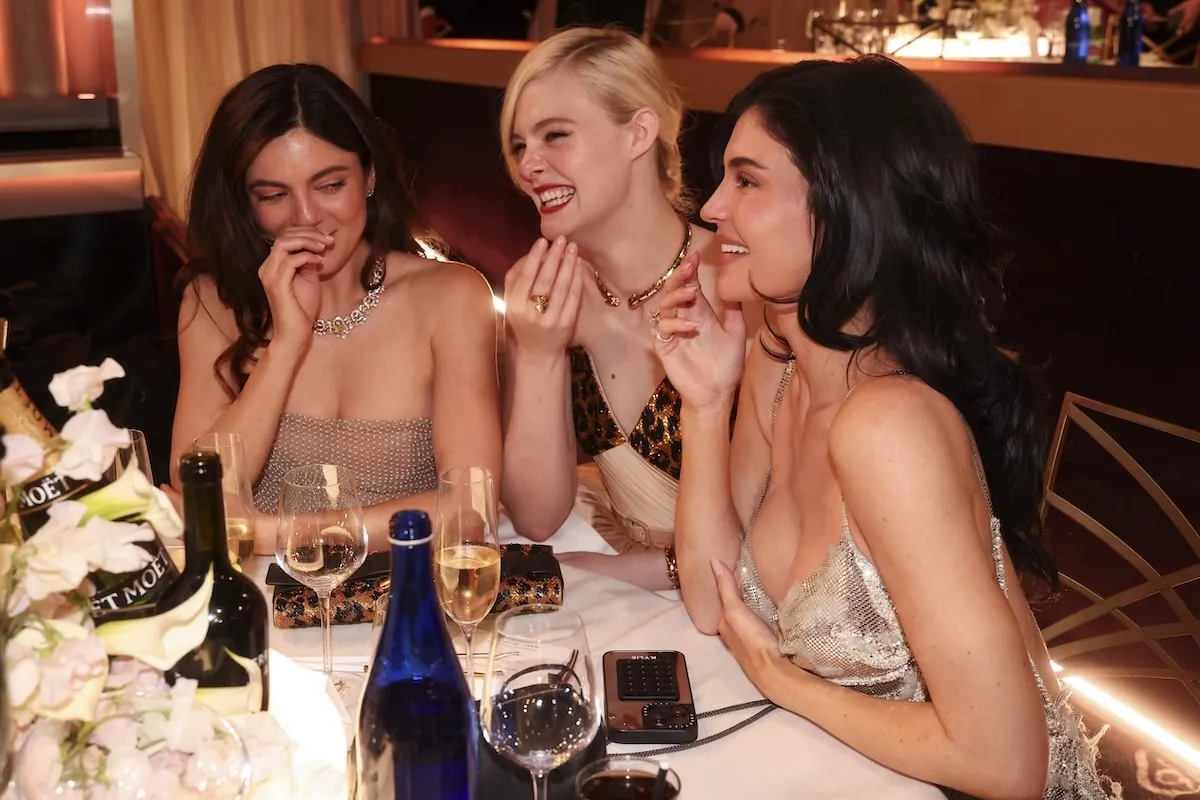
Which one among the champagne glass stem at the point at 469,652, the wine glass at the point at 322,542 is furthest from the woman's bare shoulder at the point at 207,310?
the champagne glass stem at the point at 469,652

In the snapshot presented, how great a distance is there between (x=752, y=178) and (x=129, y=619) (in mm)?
1046

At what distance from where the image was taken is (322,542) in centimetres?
141

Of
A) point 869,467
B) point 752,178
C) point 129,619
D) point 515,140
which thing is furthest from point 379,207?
point 129,619

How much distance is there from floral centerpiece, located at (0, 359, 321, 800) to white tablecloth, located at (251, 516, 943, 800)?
0.57m

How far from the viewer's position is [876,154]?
1.49 metres

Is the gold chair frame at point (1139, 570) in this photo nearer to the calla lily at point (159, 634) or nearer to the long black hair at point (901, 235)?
the long black hair at point (901, 235)

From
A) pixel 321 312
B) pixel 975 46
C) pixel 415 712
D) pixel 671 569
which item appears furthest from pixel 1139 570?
pixel 975 46

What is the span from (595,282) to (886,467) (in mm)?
1342

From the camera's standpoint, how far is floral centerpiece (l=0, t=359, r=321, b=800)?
795 mm

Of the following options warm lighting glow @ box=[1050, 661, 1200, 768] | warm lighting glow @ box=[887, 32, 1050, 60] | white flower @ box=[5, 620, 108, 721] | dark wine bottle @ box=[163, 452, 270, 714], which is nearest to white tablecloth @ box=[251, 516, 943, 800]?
dark wine bottle @ box=[163, 452, 270, 714]

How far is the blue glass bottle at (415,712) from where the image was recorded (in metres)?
1.05

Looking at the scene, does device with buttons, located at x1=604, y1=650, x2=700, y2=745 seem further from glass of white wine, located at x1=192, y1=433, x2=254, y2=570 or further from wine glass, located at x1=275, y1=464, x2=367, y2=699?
glass of white wine, located at x1=192, y1=433, x2=254, y2=570

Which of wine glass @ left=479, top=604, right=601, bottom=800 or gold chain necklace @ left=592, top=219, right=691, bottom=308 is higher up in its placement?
gold chain necklace @ left=592, top=219, right=691, bottom=308

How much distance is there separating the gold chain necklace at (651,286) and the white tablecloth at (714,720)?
35.4 inches
